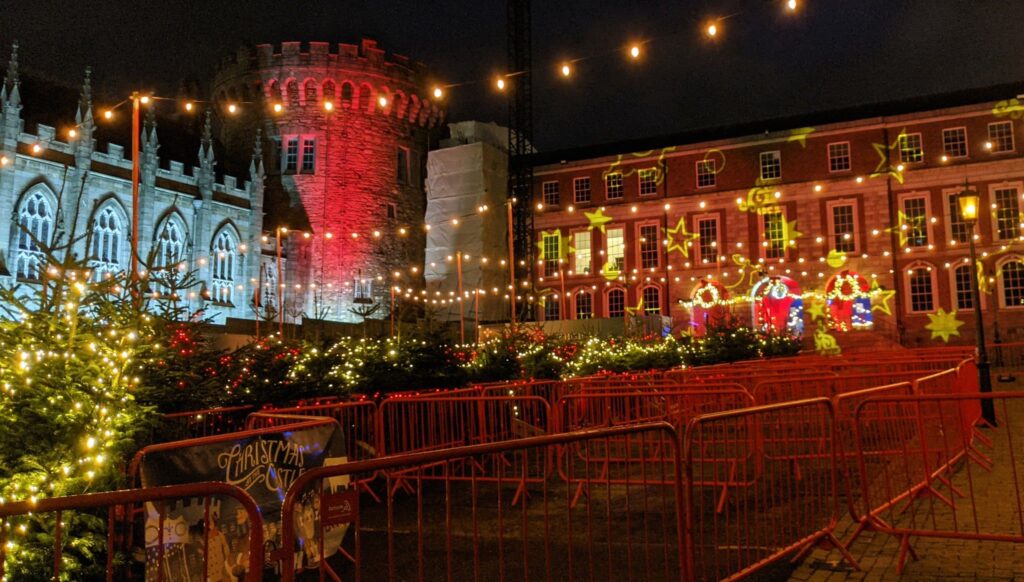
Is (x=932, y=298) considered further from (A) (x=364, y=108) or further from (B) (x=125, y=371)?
(B) (x=125, y=371)

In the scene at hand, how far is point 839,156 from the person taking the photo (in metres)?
37.2

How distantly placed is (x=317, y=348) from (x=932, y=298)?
33065 mm

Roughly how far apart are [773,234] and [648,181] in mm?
7550

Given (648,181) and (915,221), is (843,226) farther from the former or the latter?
(648,181)

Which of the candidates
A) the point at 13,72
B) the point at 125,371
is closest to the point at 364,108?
the point at 13,72

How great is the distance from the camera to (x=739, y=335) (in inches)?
912

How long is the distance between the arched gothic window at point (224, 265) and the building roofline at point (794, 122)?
17347 mm

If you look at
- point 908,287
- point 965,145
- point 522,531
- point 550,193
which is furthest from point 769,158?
point 522,531

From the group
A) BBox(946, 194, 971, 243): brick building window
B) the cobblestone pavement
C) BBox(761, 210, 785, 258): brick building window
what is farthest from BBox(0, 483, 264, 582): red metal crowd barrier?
BBox(946, 194, 971, 243): brick building window

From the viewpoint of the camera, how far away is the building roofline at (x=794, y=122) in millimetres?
35781

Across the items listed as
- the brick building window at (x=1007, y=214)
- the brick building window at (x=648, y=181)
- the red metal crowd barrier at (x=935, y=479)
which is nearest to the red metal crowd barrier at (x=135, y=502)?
the red metal crowd barrier at (x=935, y=479)

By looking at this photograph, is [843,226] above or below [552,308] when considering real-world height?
above

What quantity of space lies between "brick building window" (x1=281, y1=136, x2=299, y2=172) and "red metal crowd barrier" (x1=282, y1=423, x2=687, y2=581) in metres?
35.2

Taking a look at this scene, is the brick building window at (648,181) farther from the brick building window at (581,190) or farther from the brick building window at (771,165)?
the brick building window at (771,165)
